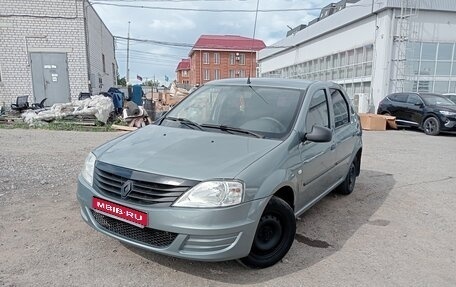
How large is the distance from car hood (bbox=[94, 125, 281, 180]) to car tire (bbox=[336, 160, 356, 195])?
7.79 feet

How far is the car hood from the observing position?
2.64 meters

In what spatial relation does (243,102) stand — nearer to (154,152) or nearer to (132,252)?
(154,152)

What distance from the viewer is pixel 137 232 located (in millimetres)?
2744

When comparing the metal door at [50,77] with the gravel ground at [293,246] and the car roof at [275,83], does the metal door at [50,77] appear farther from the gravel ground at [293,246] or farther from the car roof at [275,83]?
the car roof at [275,83]

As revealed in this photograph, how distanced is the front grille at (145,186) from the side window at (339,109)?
260cm

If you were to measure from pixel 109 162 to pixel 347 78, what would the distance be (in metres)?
19.7

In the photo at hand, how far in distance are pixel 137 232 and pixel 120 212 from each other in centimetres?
21

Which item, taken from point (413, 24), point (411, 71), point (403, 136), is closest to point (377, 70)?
point (411, 71)

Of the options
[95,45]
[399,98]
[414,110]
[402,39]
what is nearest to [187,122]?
[414,110]

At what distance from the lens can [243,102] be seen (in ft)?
12.5

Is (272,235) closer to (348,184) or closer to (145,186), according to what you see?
(145,186)

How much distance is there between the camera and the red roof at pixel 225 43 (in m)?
53.8

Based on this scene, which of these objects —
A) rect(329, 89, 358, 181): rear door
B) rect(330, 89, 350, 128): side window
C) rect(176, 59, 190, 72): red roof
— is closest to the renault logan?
rect(329, 89, 358, 181): rear door

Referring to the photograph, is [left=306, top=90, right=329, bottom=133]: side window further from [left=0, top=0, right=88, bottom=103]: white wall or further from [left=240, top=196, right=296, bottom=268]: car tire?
[left=0, top=0, right=88, bottom=103]: white wall
